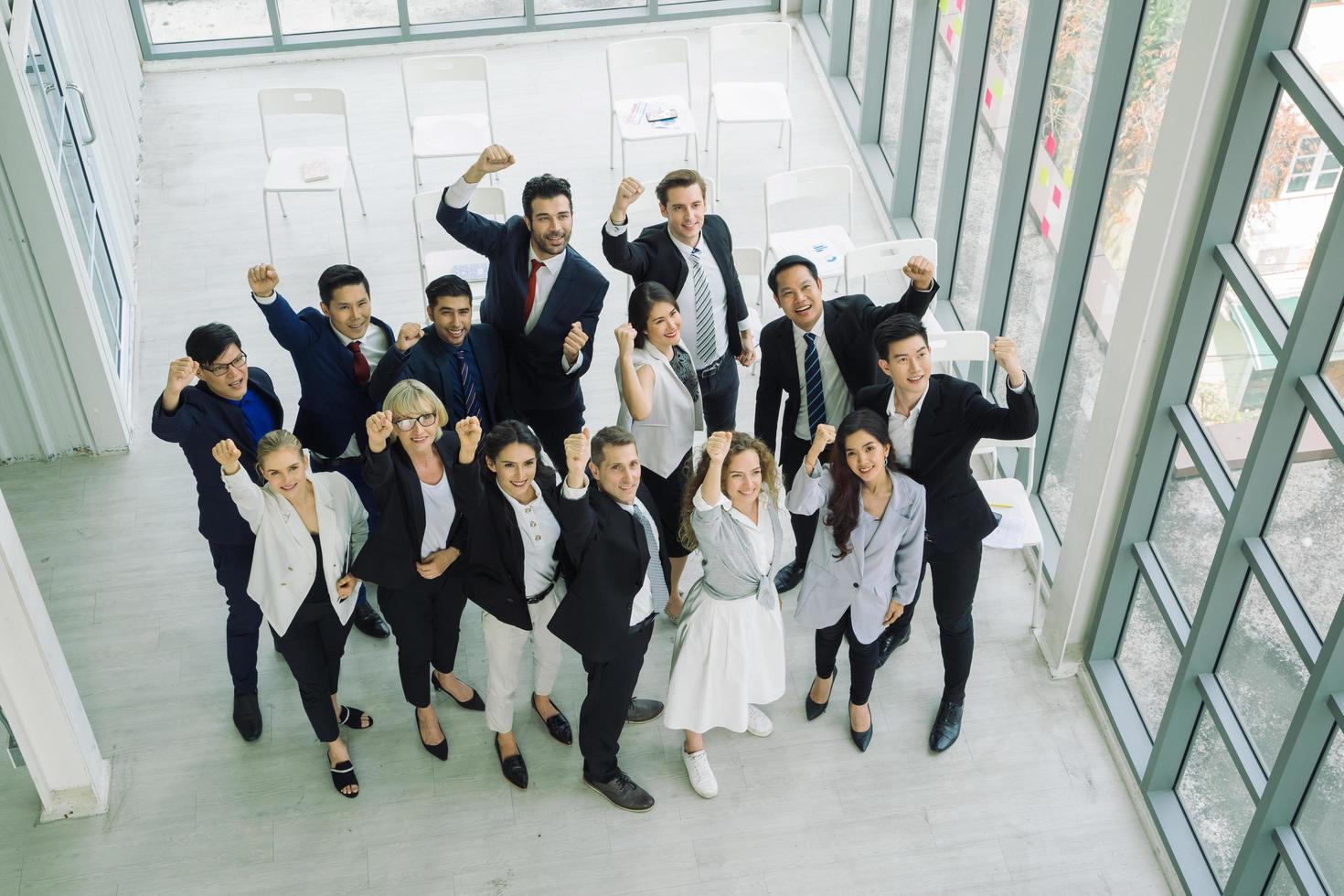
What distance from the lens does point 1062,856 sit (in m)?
5.21

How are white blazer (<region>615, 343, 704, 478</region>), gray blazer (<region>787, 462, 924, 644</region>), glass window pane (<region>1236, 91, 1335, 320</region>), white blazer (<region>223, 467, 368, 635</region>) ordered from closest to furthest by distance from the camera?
glass window pane (<region>1236, 91, 1335, 320</region>) → white blazer (<region>223, 467, 368, 635</region>) → gray blazer (<region>787, 462, 924, 644</region>) → white blazer (<region>615, 343, 704, 478</region>)

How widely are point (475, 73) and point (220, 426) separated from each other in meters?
4.50

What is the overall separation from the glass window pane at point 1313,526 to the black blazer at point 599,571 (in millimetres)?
2162

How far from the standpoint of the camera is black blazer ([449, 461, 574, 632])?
4.77 meters

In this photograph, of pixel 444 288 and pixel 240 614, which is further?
pixel 240 614

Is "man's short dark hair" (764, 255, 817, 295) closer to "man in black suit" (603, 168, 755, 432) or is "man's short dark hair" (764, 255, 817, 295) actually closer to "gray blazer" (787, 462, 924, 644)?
"man in black suit" (603, 168, 755, 432)

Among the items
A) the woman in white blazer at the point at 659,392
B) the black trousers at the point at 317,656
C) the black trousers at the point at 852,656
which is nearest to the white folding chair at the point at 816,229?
the woman in white blazer at the point at 659,392

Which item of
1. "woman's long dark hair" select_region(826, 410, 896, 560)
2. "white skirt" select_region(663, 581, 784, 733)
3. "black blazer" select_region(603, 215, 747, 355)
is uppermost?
"black blazer" select_region(603, 215, 747, 355)

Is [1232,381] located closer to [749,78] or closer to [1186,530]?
[1186,530]

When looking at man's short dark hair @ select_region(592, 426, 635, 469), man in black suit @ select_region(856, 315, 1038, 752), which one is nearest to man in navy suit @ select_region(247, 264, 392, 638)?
man's short dark hair @ select_region(592, 426, 635, 469)

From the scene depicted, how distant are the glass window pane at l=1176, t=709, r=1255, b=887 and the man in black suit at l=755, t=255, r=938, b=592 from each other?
1.85 meters

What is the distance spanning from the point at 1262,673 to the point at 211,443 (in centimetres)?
392

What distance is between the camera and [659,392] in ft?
17.5

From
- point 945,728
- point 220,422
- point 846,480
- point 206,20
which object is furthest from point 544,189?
point 206,20
